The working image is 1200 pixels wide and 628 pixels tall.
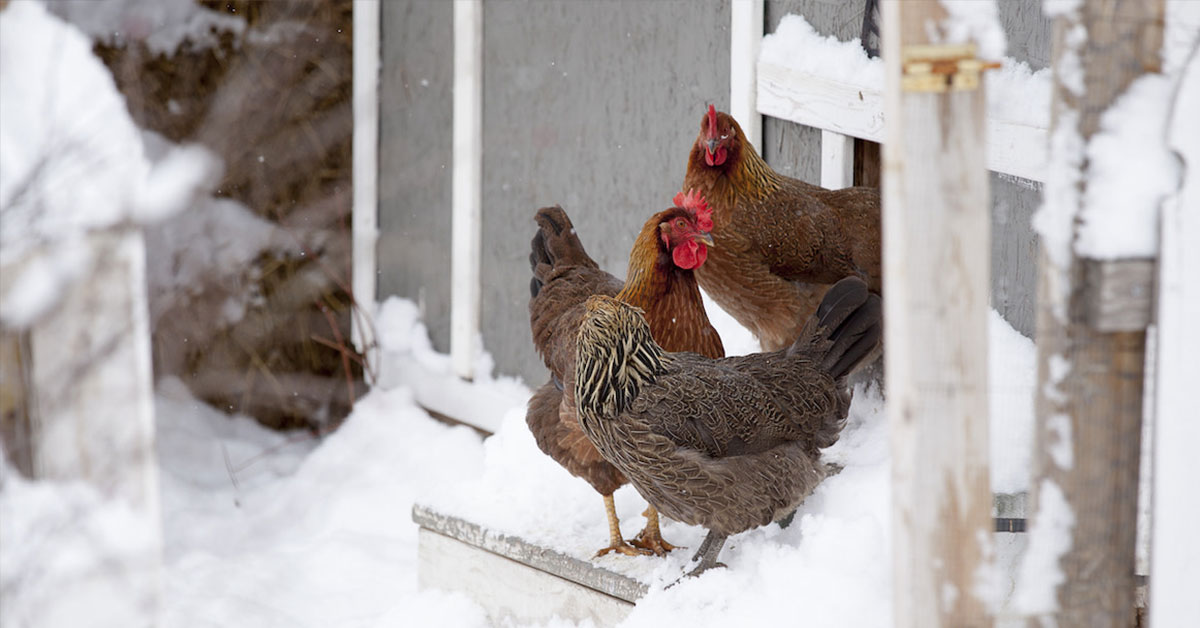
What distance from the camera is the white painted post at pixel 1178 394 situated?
1299mm

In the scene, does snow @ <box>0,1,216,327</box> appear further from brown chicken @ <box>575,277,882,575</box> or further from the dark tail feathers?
the dark tail feathers

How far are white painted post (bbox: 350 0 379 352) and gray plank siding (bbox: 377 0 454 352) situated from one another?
0.03m

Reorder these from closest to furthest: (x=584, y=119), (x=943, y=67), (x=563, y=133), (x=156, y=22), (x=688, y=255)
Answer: (x=943, y=67), (x=688, y=255), (x=584, y=119), (x=563, y=133), (x=156, y=22)

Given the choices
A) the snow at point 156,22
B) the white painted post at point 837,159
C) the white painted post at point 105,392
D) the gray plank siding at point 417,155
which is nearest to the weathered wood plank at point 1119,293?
the white painted post at point 105,392

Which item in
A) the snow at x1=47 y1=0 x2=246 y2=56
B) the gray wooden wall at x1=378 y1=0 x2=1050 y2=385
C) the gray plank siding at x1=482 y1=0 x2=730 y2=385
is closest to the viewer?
the gray wooden wall at x1=378 y1=0 x2=1050 y2=385

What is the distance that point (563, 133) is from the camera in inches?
158

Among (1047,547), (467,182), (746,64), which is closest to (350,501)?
(467,182)

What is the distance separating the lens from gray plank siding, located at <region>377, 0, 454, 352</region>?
184 inches

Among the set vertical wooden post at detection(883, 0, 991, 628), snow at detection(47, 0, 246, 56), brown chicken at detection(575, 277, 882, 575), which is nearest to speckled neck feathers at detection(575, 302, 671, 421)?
brown chicken at detection(575, 277, 882, 575)

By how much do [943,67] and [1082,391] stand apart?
42 cm

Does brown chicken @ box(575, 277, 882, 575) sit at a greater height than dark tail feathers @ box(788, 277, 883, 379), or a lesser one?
lesser

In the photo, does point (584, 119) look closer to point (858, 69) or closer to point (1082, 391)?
point (858, 69)

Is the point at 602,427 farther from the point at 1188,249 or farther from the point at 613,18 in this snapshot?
the point at 613,18

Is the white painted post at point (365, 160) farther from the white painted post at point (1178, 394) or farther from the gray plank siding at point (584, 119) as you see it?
the white painted post at point (1178, 394)
